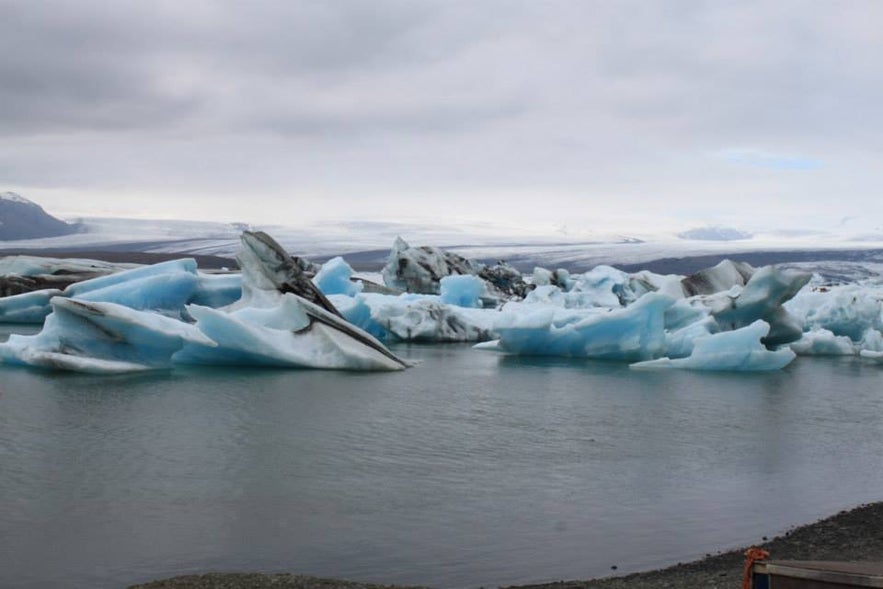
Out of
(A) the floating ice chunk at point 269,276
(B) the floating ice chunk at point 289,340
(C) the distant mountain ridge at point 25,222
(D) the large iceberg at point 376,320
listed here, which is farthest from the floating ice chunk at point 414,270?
(C) the distant mountain ridge at point 25,222

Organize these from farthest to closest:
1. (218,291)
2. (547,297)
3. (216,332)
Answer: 1. (547,297)
2. (218,291)
3. (216,332)

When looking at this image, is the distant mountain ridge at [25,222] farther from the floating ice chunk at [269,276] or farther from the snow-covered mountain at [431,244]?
the floating ice chunk at [269,276]

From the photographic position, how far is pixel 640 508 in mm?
5887

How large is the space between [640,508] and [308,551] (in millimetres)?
2032

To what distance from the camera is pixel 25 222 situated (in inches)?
3659

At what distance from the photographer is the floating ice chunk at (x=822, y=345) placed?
1766cm

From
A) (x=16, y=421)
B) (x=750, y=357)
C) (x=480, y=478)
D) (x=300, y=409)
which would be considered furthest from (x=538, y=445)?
(x=750, y=357)

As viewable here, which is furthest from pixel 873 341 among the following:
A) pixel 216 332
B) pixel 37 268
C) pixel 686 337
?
pixel 37 268

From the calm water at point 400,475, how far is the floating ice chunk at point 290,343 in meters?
0.70

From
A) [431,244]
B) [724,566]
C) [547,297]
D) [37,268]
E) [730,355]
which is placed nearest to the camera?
[724,566]

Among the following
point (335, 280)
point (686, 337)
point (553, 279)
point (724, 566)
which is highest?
point (335, 280)

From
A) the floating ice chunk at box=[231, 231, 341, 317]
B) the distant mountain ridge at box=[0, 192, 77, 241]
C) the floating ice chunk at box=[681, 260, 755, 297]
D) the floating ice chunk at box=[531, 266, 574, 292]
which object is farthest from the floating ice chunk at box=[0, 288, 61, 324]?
the distant mountain ridge at box=[0, 192, 77, 241]

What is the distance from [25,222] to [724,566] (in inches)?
3809

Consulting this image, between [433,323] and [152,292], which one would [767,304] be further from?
[152,292]
